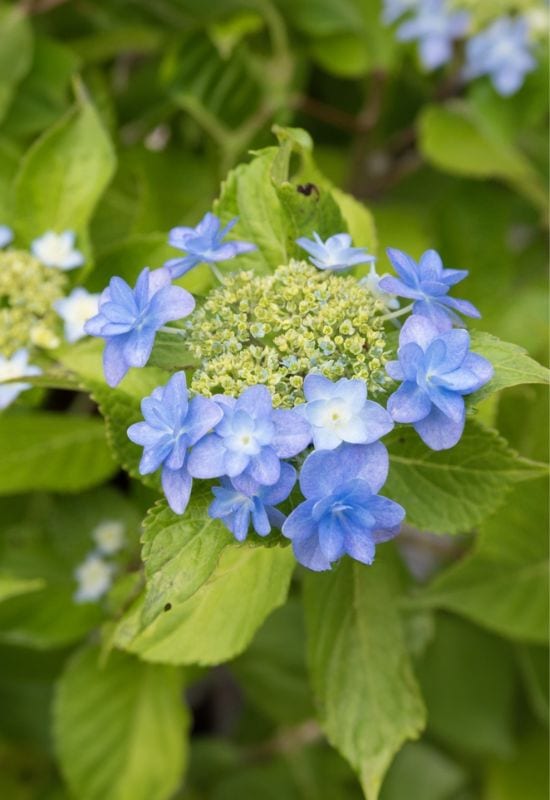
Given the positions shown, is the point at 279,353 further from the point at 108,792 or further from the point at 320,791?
the point at 320,791

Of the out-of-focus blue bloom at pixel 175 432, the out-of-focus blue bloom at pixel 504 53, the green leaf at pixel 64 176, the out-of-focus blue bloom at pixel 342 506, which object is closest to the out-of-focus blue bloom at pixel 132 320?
the out-of-focus blue bloom at pixel 175 432

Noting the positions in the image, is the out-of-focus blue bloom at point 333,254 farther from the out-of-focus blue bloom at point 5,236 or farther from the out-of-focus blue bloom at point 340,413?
→ the out-of-focus blue bloom at point 5,236

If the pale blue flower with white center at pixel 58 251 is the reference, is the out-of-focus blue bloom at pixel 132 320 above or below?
above

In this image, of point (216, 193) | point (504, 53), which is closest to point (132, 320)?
point (216, 193)

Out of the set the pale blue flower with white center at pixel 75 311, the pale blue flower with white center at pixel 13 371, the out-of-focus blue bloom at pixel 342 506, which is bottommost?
the pale blue flower with white center at pixel 13 371

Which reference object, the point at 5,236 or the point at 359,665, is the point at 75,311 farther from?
the point at 359,665
